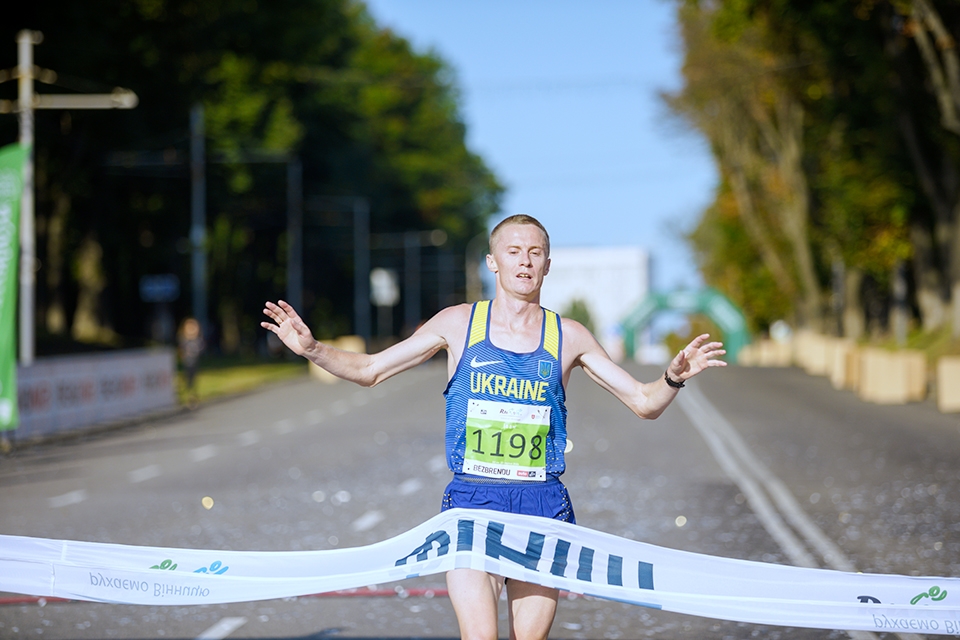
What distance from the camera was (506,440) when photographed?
4.55 metres

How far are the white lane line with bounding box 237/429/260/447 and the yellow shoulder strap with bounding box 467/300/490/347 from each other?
53.6ft

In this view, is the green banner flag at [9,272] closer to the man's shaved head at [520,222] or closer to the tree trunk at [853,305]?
the man's shaved head at [520,222]

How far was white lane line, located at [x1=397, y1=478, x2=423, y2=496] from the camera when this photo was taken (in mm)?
13977

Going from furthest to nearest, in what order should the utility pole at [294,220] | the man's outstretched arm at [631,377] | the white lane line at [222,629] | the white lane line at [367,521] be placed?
the utility pole at [294,220], the white lane line at [367,521], the white lane line at [222,629], the man's outstretched arm at [631,377]

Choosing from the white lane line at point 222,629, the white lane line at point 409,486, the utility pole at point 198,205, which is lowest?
the white lane line at point 409,486

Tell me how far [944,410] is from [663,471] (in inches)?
462

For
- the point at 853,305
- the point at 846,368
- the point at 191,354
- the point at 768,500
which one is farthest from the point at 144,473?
the point at 853,305

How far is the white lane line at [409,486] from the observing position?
14.0 m

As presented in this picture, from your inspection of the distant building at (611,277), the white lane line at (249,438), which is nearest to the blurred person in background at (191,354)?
the white lane line at (249,438)

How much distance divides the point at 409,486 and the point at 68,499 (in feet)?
11.6

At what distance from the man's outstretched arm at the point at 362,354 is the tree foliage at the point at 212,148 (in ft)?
101

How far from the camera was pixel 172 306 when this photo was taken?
227 ft

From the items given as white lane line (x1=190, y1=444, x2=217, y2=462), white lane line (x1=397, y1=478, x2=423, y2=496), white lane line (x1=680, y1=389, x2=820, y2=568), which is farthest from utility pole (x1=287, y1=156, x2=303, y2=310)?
white lane line (x1=397, y1=478, x2=423, y2=496)

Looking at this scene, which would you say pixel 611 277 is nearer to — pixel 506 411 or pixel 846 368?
pixel 846 368
